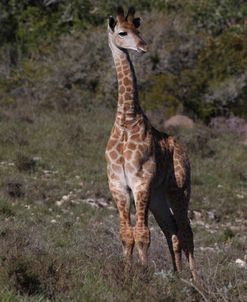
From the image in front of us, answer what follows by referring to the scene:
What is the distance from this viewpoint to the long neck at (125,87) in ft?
28.1

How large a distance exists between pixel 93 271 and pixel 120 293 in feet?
2.35

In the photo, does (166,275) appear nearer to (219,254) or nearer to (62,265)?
(62,265)

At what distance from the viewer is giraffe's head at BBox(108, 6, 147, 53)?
27.3 ft

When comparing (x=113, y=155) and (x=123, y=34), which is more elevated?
(x=123, y=34)

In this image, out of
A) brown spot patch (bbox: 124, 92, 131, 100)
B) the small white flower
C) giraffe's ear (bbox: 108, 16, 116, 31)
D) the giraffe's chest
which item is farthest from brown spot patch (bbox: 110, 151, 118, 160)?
the small white flower

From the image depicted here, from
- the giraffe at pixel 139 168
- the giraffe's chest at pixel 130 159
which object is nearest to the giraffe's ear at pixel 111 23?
the giraffe at pixel 139 168

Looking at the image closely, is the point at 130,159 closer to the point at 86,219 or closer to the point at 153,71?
the point at 86,219

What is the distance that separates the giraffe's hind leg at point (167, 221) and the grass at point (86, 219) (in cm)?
30

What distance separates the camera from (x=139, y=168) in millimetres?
8250

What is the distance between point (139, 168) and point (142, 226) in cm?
55

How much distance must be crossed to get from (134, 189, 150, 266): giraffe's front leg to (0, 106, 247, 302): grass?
24 centimetres

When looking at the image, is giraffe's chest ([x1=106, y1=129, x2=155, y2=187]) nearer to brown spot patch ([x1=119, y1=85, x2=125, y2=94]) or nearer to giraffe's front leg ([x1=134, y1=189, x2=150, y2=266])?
giraffe's front leg ([x1=134, y1=189, x2=150, y2=266])

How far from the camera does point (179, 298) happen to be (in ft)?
21.8

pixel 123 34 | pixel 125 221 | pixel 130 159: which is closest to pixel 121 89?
pixel 123 34
